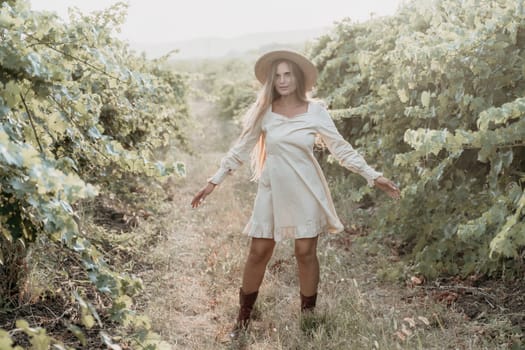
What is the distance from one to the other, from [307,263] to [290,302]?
603 millimetres

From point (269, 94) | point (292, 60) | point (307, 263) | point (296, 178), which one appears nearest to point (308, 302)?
point (307, 263)

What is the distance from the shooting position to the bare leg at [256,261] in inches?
151

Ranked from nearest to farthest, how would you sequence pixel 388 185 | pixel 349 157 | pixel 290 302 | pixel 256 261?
pixel 388 185 < pixel 349 157 < pixel 256 261 < pixel 290 302

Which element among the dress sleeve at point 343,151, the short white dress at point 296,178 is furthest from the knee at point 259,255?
the dress sleeve at point 343,151

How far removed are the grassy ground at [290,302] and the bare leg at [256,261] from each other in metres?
0.29

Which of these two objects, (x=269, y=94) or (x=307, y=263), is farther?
(x=269, y=94)

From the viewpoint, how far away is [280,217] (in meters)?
3.73

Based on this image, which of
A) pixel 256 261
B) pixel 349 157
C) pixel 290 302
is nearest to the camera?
pixel 349 157

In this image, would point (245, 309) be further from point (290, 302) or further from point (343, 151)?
point (343, 151)

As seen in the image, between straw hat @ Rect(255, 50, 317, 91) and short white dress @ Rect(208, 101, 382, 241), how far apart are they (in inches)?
8.1

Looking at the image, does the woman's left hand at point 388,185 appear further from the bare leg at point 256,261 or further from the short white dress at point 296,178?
the bare leg at point 256,261

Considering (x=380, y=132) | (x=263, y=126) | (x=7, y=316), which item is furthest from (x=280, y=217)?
(x=380, y=132)

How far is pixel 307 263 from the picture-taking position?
380cm

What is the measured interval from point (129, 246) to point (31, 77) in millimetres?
3399
